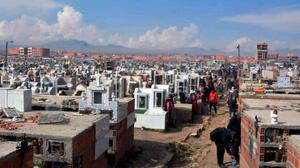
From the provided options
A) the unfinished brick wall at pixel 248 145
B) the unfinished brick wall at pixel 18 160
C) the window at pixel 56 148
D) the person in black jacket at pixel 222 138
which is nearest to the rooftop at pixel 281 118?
the unfinished brick wall at pixel 248 145

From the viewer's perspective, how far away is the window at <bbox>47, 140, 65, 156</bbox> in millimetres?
12328

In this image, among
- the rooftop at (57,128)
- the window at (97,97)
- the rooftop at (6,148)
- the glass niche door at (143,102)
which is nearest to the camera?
the rooftop at (6,148)

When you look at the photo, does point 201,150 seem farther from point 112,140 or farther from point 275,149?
point 275,149

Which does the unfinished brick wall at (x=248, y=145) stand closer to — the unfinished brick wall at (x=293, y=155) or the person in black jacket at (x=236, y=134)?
the person in black jacket at (x=236, y=134)

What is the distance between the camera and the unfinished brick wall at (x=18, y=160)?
337 inches

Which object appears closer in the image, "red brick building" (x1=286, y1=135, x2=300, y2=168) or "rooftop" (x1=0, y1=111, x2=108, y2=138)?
"red brick building" (x1=286, y1=135, x2=300, y2=168)

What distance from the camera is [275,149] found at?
1168cm

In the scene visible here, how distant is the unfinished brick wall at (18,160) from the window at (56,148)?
2.77 metres

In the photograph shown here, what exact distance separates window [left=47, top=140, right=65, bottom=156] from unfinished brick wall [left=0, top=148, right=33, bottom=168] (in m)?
2.77

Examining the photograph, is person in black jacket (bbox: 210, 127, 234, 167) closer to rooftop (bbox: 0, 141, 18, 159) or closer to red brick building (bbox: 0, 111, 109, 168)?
red brick building (bbox: 0, 111, 109, 168)

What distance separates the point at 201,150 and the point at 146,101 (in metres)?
7.06

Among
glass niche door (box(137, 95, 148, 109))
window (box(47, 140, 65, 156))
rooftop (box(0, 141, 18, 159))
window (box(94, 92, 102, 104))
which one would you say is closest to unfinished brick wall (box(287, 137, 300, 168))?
rooftop (box(0, 141, 18, 159))

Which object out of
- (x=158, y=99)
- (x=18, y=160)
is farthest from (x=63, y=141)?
(x=158, y=99)

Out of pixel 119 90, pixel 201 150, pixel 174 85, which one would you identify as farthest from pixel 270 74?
pixel 201 150
